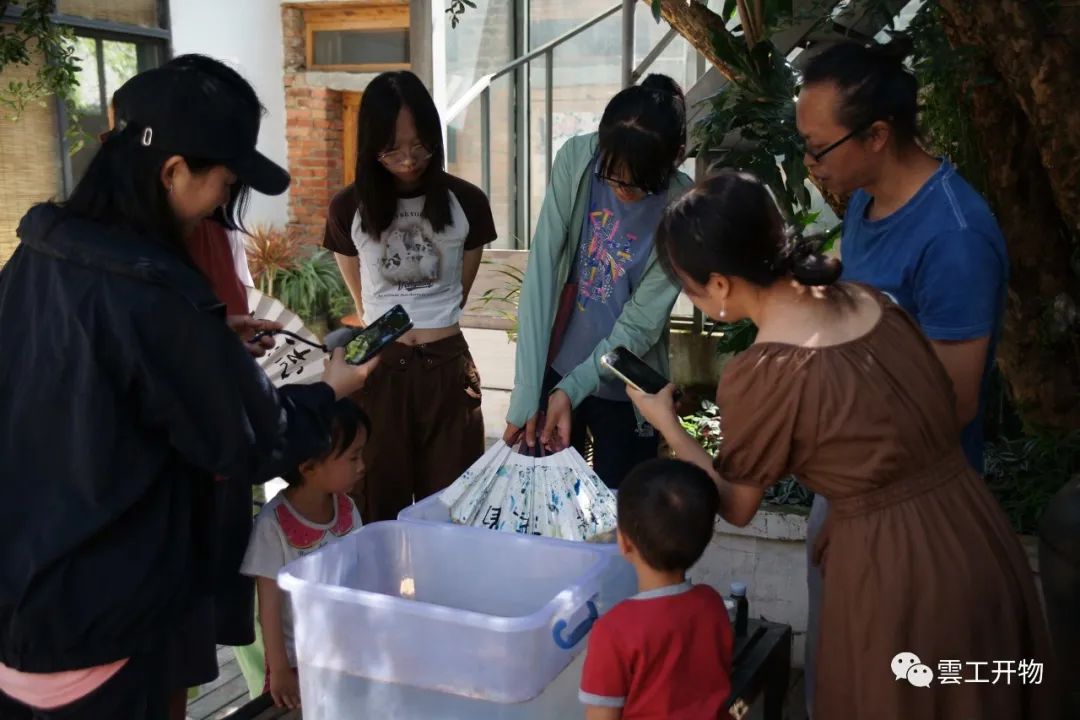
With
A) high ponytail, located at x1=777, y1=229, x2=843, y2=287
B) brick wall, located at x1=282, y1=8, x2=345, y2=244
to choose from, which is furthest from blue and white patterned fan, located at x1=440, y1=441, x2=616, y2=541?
brick wall, located at x1=282, y1=8, x2=345, y2=244

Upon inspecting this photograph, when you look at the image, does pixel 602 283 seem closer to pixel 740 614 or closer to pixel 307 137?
pixel 740 614

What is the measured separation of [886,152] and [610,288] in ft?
2.57

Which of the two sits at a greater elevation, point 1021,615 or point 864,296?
point 864,296

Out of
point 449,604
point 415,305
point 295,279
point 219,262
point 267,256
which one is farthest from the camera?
point 295,279

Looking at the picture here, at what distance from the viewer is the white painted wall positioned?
757 centimetres

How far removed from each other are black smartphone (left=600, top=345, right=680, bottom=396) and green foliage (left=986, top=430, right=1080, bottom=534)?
1896mm

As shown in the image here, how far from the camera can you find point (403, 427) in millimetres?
2844

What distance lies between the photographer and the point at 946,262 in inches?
69.9

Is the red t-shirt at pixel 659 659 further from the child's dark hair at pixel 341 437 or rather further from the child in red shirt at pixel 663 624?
the child's dark hair at pixel 341 437

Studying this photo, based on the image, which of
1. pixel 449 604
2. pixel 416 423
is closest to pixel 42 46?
pixel 416 423

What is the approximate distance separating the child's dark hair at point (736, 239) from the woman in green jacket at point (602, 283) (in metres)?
0.72

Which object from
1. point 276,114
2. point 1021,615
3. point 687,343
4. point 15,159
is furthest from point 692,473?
point 276,114

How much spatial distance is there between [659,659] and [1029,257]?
2.42 meters

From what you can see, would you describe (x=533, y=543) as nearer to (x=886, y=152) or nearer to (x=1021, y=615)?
(x=1021, y=615)
